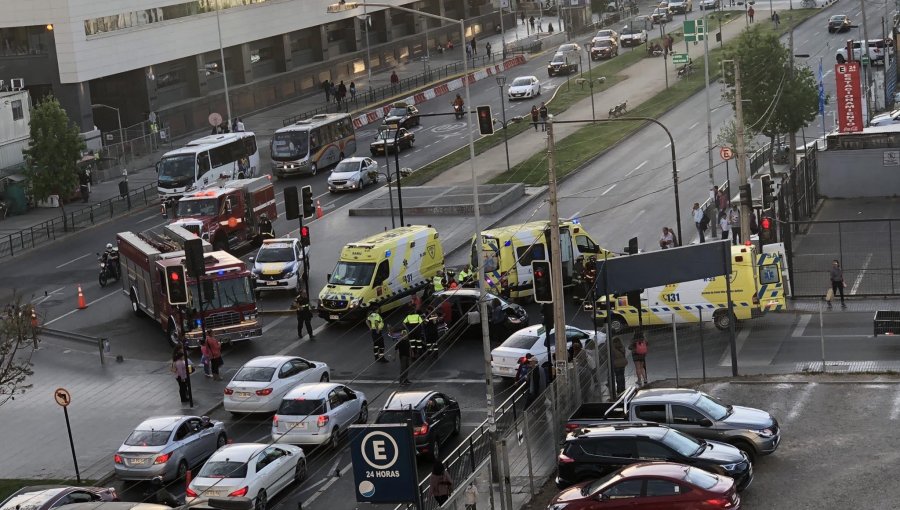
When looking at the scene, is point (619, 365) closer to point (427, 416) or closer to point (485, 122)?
point (427, 416)

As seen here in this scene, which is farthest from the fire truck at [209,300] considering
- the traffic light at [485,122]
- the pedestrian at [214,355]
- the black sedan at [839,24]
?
the black sedan at [839,24]

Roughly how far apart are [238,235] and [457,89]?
39719mm

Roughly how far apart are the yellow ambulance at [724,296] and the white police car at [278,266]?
13.0 m

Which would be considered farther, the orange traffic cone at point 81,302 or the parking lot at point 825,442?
the orange traffic cone at point 81,302

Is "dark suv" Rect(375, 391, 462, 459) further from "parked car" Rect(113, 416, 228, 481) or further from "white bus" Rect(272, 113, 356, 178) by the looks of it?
"white bus" Rect(272, 113, 356, 178)

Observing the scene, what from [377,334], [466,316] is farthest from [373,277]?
[377,334]

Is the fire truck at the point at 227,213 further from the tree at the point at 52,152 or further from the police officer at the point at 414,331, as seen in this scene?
the police officer at the point at 414,331

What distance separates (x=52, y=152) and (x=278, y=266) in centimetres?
2039

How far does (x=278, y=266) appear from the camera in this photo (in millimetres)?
48688

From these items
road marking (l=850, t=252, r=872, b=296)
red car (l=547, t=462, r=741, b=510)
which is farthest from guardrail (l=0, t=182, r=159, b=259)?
red car (l=547, t=462, r=741, b=510)

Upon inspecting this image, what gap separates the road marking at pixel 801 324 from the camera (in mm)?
39084

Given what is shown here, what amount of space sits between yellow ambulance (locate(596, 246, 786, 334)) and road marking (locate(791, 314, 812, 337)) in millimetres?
663

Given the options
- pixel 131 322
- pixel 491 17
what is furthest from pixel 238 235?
pixel 491 17

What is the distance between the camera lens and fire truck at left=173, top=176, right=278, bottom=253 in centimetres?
5428
